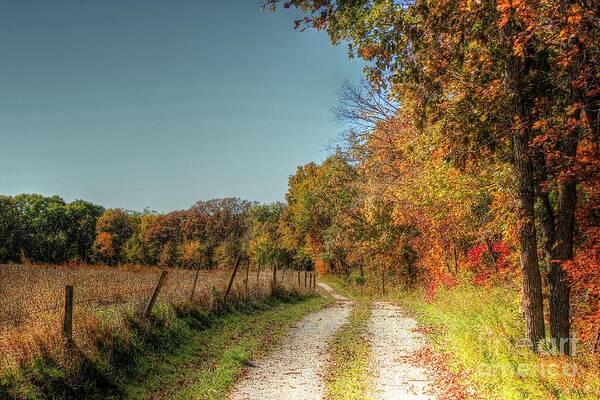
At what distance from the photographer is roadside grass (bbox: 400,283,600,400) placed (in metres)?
6.67

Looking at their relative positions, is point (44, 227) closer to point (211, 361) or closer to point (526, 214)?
point (211, 361)

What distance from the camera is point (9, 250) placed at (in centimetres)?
7056

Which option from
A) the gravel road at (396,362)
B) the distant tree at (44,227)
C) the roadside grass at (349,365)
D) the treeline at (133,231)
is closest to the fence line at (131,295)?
the roadside grass at (349,365)

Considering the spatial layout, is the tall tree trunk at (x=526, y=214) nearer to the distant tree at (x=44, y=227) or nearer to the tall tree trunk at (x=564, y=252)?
the tall tree trunk at (x=564, y=252)

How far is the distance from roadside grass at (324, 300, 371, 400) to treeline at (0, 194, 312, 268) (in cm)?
5687

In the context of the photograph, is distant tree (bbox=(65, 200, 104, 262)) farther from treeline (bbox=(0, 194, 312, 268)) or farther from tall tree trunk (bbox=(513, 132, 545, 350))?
tall tree trunk (bbox=(513, 132, 545, 350))

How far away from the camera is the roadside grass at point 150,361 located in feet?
25.3

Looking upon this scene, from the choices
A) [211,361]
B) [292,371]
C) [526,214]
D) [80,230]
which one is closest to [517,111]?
[526,214]

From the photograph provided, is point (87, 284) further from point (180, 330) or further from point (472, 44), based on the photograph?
point (472, 44)

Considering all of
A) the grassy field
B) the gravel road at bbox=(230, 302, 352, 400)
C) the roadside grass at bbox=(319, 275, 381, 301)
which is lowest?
the roadside grass at bbox=(319, 275, 381, 301)

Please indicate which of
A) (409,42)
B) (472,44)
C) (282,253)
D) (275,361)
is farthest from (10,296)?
(282,253)

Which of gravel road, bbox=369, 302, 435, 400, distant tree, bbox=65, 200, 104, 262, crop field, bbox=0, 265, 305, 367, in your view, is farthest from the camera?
distant tree, bbox=65, 200, 104, 262

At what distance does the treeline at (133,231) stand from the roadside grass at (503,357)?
57.6 meters

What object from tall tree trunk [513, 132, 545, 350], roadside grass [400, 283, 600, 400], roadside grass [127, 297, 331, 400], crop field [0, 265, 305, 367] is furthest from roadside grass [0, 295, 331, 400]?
tall tree trunk [513, 132, 545, 350]
